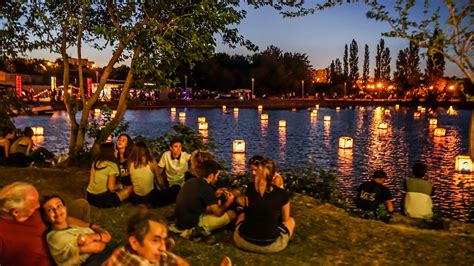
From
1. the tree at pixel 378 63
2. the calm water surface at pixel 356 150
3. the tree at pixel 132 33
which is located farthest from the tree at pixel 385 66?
the tree at pixel 132 33

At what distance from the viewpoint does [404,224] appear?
8477 mm

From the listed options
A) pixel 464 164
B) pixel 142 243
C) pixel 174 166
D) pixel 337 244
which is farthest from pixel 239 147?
pixel 142 243

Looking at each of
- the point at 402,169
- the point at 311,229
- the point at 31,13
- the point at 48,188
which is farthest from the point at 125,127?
the point at 402,169

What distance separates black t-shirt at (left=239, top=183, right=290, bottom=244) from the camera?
20.3 feet

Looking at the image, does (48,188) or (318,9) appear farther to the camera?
(318,9)

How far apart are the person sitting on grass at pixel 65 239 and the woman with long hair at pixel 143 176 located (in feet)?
9.74

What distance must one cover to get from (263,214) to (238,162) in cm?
1384

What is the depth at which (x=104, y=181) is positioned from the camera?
26.8 feet

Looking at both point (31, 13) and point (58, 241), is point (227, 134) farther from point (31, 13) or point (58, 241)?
point (58, 241)

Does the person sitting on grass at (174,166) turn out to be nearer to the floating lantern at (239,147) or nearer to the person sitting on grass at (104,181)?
the person sitting on grass at (104,181)

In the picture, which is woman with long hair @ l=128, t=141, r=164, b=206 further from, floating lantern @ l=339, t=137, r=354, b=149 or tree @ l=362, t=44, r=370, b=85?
tree @ l=362, t=44, r=370, b=85

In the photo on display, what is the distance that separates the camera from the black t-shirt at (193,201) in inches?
268

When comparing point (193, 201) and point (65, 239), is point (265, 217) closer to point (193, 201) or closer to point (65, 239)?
point (193, 201)

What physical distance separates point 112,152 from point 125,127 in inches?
249
